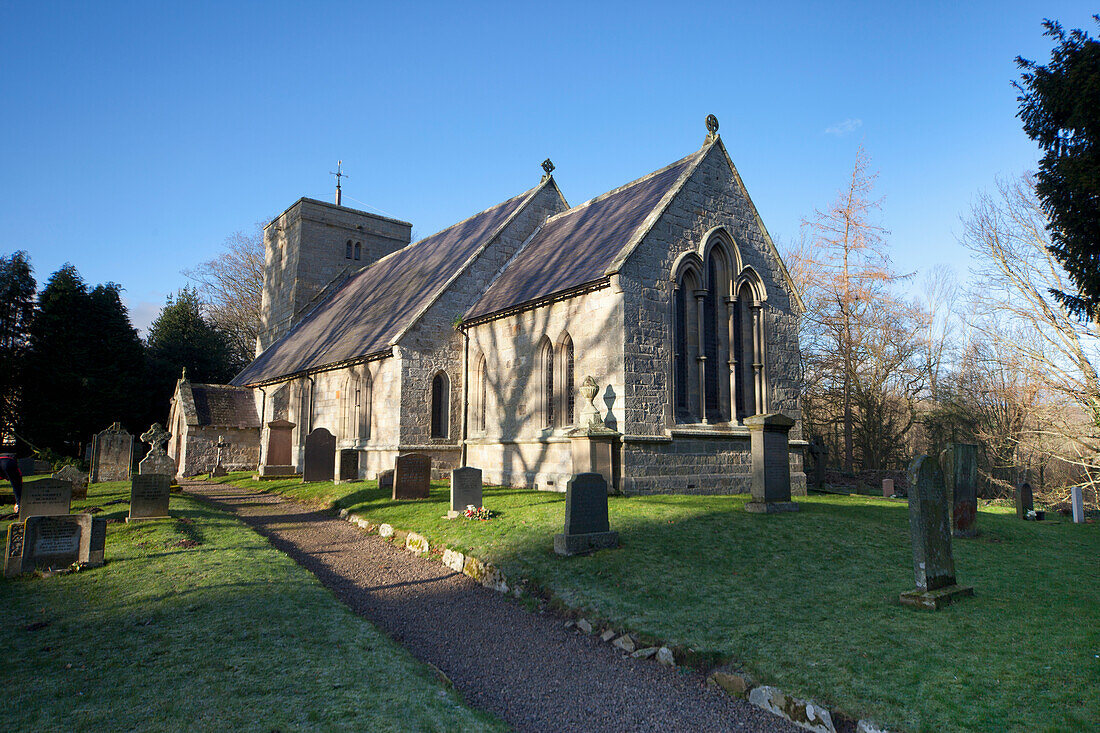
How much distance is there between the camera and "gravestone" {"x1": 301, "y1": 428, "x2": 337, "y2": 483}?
19.9 m

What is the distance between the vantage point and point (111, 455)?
2162 cm

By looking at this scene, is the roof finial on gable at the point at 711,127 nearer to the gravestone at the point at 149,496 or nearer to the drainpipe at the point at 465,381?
the drainpipe at the point at 465,381

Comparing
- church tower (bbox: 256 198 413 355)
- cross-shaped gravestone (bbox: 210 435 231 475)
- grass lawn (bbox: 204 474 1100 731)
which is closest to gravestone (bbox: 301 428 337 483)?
grass lawn (bbox: 204 474 1100 731)

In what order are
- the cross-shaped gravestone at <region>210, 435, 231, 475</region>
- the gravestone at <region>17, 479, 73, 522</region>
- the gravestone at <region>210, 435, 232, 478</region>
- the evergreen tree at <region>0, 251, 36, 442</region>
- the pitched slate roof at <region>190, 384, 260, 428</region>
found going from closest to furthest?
the gravestone at <region>17, 479, 73, 522</region> < the gravestone at <region>210, 435, 232, 478</region> < the cross-shaped gravestone at <region>210, 435, 231, 475</region> < the pitched slate roof at <region>190, 384, 260, 428</region> < the evergreen tree at <region>0, 251, 36, 442</region>

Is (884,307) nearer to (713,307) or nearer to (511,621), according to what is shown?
(713,307)

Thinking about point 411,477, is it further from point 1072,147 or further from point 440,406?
point 1072,147

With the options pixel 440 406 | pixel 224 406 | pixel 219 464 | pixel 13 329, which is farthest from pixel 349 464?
pixel 13 329

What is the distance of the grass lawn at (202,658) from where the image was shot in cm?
439

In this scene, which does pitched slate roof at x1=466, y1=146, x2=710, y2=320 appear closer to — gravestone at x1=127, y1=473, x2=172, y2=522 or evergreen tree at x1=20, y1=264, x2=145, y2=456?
gravestone at x1=127, y1=473, x2=172, y2=522

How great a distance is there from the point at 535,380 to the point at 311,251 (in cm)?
2426

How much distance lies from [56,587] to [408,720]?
19.7 ft

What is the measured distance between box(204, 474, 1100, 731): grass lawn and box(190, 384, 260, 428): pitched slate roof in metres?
18.7

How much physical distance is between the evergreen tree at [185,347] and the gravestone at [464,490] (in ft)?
108

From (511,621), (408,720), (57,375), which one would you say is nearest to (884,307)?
(511,621)
